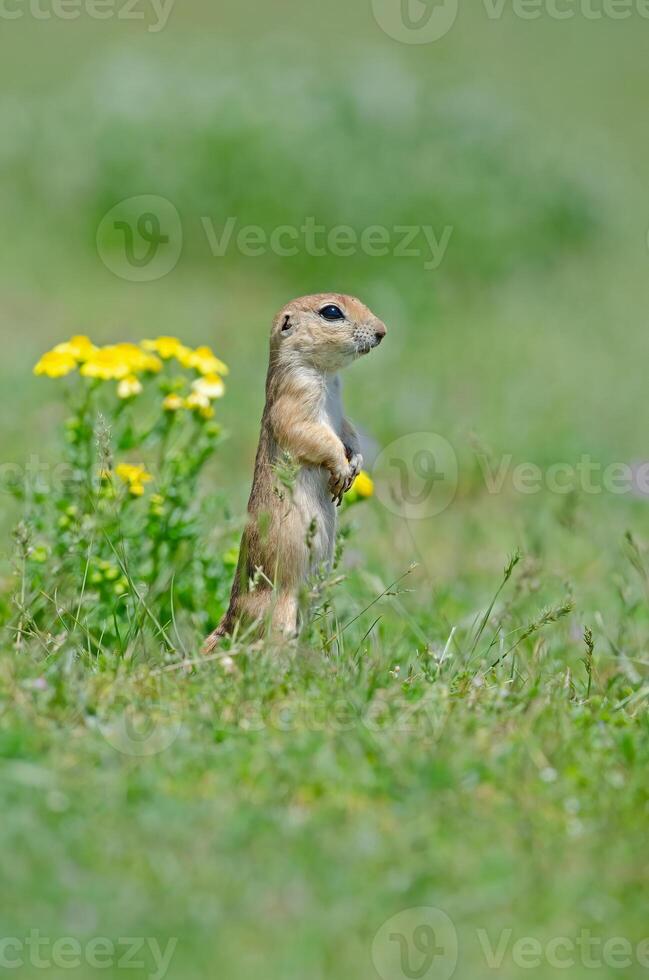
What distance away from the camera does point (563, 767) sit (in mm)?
2957

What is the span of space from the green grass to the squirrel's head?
74 centimetres

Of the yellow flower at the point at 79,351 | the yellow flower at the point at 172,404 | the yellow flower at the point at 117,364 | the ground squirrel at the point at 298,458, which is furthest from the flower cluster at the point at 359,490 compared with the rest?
the yellow flower at the point at 79,351

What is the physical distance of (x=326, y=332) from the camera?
3.71m

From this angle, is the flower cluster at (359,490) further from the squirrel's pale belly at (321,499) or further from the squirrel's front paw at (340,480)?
the squirrel's front paw at (340,480)

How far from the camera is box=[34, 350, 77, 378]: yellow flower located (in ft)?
12.9

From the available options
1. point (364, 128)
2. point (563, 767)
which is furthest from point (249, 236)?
point (563, 767)

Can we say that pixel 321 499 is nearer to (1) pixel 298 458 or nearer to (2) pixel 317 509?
(2) pixel 317 509

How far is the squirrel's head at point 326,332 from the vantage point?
12.1 ft

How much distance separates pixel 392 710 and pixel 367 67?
375 inches

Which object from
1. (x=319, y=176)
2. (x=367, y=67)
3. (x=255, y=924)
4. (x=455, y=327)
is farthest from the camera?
(x=367, y=67)

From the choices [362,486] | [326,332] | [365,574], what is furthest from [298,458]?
[365,574]

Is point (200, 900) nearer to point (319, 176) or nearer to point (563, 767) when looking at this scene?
point (563, 767)

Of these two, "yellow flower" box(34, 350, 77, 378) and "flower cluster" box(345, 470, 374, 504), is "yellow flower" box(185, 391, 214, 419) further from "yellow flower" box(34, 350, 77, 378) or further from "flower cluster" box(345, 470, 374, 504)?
"flower cluster" box(345, 470, 374, 504)

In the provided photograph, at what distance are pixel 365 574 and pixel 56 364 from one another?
53.2 inches
